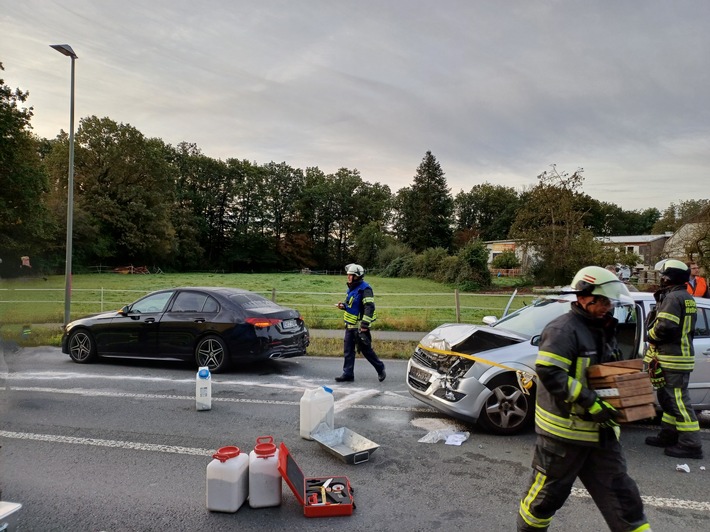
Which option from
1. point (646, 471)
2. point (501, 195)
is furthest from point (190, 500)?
point (501, 195)

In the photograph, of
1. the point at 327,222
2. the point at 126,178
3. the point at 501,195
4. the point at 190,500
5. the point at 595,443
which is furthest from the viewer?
the point at 501,195

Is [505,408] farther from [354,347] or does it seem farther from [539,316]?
[354,347]

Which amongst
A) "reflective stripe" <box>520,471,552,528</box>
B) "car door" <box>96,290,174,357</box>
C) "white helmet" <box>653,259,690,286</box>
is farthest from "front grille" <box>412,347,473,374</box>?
"car door" <box>96,290,174,357</box>

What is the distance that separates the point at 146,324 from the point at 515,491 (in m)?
7.08

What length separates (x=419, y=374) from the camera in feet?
19.2

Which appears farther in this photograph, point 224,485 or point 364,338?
point 364,338

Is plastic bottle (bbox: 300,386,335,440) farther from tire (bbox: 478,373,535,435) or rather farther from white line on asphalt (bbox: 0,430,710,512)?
tire (bbox: 478,373,535,435)

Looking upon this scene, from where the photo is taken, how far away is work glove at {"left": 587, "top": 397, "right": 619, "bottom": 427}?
2588 millimetres

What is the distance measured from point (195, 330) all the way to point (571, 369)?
703 cm

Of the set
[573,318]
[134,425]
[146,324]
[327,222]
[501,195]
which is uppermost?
[501,195]

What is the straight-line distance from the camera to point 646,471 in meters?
4.43

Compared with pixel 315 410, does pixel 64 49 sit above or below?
above

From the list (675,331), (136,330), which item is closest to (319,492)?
(675,331)

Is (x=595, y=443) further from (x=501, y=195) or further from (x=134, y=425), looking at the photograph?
(x=501, y=195)
